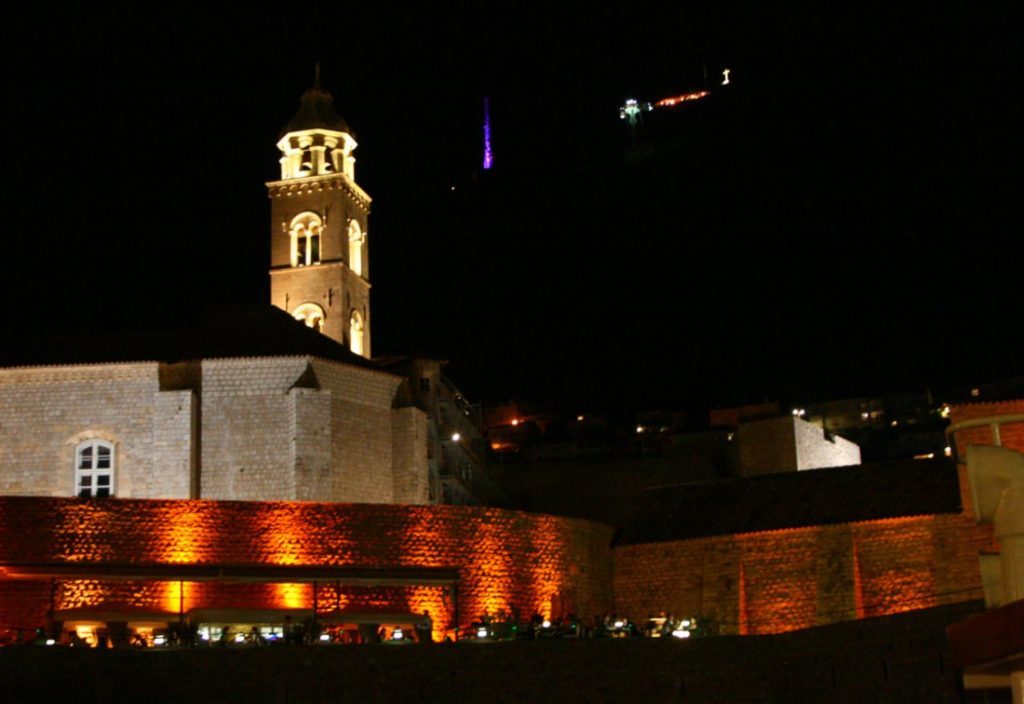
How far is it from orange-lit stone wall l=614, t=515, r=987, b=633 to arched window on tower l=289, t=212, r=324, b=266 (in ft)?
50.7

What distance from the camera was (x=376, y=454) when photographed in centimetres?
3362

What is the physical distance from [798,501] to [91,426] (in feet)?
54.2

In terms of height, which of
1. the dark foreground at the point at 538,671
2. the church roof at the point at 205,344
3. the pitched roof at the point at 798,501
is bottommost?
the dark foreground at the point at 538,671

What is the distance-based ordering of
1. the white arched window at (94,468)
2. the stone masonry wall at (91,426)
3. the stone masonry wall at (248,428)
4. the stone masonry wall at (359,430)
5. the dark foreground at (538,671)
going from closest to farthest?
the dark foreground at (538,671)
the stone masonry wall at (248,428)
the stone masonry wall at (91,426)
the white arched window at (94,468)
the stone masonry wall at (359,430)

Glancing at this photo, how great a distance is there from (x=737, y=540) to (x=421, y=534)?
7214mm

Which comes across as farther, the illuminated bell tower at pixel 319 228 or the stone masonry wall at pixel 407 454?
the illuminated bell tower at pixel 319 228

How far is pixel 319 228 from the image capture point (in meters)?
41.6

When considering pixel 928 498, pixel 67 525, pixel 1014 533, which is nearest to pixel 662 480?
pixel 928 498

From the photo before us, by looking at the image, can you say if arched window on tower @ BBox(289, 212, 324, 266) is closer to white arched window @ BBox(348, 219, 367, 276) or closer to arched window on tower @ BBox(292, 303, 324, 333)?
white arched window @ BBox(348, 219, 367, 276)

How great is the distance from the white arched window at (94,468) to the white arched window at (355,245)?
1168 centimetres

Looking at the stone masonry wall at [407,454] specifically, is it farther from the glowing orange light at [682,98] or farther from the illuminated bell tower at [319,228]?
the glowing orange light at [682,98]

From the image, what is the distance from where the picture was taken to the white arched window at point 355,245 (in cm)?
4225

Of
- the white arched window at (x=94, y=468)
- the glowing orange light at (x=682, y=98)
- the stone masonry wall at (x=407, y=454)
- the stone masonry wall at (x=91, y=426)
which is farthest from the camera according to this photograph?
the glowing orange light at (x=682, y=98)

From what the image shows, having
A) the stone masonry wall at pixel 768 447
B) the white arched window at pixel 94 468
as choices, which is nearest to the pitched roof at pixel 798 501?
the stone masonry wall at pixel 768 447
